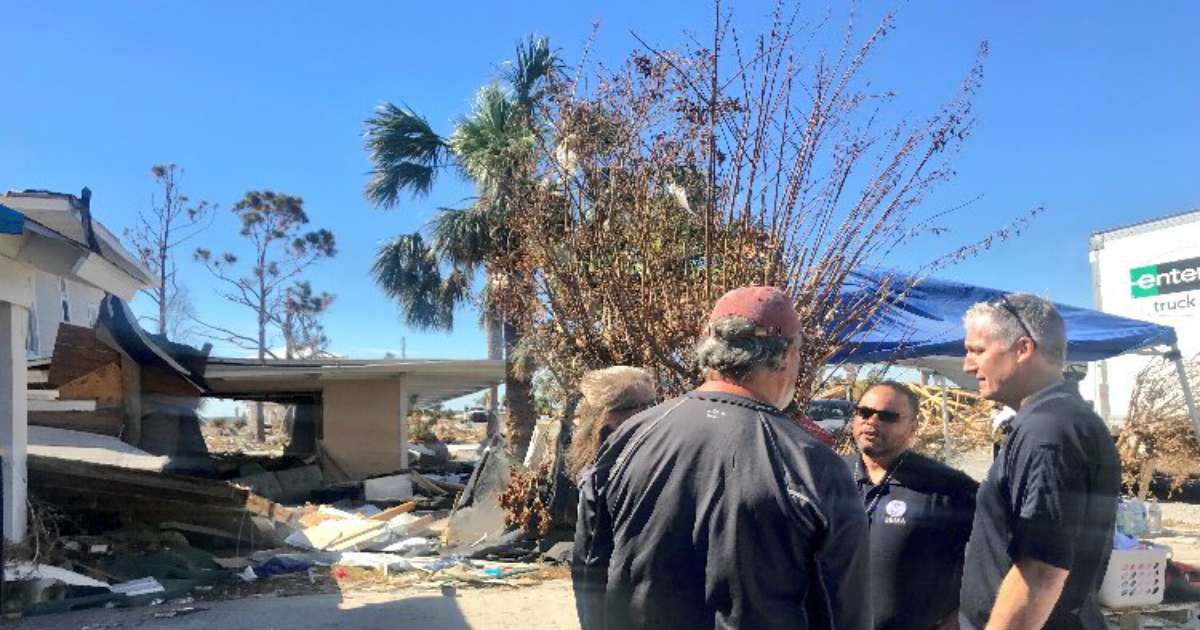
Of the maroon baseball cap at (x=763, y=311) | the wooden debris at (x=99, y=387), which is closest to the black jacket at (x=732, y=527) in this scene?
the maroon baseball cap at (x=763, y=311)

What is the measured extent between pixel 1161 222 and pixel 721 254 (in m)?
12.3

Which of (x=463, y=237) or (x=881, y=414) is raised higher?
(x=463, y=237)

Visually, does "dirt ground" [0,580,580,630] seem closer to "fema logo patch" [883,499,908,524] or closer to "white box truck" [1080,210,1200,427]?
"fema logo patch" [883,499,908,524]

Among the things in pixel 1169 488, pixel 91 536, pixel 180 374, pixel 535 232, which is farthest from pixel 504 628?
pixel 1169 488

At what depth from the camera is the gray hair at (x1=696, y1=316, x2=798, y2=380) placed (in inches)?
83.0

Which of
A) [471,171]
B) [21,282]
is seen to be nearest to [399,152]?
[471,171]

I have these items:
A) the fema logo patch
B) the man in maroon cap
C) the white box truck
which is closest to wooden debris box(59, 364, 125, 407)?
the fema logo patch

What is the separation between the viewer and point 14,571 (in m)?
6.97

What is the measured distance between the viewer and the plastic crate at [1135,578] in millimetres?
4223

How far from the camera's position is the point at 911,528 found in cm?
339

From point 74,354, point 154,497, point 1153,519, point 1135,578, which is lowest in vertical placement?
point 1153,519

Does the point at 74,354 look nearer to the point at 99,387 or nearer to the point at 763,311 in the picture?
the point at 99,387

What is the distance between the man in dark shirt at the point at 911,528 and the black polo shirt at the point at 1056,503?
65cm

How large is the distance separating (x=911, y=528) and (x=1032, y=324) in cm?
100
